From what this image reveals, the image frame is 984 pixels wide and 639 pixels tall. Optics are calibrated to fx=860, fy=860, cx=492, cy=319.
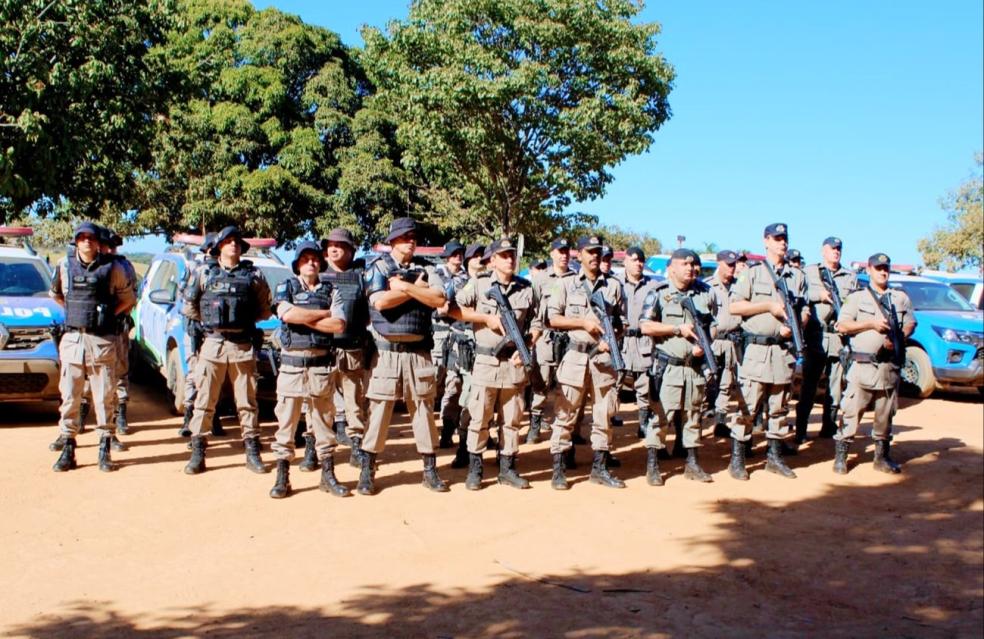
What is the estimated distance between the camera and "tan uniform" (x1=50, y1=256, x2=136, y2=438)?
23.0ft

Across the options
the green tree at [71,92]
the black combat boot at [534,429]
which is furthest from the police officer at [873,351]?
the green tree at [71,92]

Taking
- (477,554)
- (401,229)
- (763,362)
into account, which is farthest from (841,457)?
(401,229)

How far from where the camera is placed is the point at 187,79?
1605 cm

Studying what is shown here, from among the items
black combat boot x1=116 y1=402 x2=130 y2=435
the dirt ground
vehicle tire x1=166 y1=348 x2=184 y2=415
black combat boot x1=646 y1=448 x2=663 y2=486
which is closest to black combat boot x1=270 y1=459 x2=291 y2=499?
the dirt ground

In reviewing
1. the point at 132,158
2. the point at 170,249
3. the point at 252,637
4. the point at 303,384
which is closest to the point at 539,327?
the point at 303,384

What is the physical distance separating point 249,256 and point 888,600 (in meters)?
8.11

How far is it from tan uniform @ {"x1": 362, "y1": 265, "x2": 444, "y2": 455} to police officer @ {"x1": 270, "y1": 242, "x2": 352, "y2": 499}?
311mm

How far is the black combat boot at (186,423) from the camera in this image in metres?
7.99

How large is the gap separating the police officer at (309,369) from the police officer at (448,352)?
53.1 inches

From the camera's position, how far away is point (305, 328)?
6.55 meters

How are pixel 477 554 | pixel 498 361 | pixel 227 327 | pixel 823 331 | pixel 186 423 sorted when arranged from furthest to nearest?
pixel 823 331, pixel 186 423, pixel 227 327, pixel 498 361, pixel 477 554

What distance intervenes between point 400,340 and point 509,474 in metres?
1.48

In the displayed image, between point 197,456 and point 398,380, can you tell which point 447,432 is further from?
point 197,456

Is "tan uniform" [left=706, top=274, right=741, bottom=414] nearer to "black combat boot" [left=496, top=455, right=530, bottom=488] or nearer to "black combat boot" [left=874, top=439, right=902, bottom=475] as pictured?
"black combat boot" [left=874, top=439, right=902, bottom=475]
